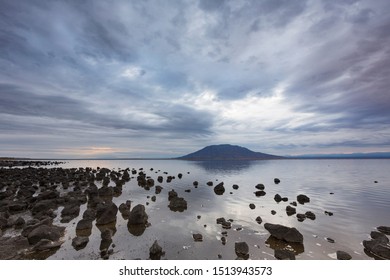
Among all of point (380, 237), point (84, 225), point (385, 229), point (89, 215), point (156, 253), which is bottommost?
point (156, 253)

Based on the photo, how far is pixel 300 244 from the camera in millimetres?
15828

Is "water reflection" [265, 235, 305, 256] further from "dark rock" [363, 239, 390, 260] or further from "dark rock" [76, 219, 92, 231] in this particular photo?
"dark rock" [76, 219, 92, 231]

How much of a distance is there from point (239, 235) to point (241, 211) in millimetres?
8391

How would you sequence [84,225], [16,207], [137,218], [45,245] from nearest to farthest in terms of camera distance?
[45,245] < [84,225] < [137,218] < [16,207]

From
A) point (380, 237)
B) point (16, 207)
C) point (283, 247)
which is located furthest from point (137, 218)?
point (380, 237)

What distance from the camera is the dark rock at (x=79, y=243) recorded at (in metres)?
15.0

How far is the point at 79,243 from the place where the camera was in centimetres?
1531

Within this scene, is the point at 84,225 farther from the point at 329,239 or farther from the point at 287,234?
the point at 329,239

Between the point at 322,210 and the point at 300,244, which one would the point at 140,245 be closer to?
the point at 300,244

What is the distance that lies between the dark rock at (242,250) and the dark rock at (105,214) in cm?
1218

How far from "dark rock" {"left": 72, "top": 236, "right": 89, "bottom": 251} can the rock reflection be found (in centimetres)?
1262

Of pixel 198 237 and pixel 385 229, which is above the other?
pixel 385 229

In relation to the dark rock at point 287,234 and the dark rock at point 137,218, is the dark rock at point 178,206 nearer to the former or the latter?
the dark rock at point 137,218

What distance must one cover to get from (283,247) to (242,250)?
327 cm
